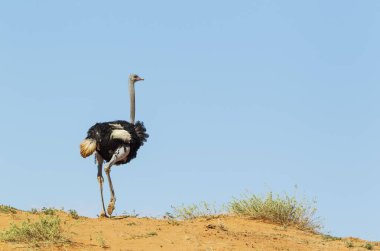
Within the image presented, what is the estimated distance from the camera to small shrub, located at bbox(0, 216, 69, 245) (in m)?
13.2

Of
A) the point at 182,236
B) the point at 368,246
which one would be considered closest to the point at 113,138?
the point at 182,236

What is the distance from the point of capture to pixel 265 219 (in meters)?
17.8

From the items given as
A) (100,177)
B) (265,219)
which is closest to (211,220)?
(265,219)

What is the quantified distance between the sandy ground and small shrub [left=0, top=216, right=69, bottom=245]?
0.20 m

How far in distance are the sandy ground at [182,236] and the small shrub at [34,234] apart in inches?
7.7

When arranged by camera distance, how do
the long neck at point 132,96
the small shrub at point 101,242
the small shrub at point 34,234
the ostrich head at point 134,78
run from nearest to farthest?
the small shrub at point 101,242, the small shrub at point 34,234, the long neck at point 132,96, the ostrich head at point 134,78

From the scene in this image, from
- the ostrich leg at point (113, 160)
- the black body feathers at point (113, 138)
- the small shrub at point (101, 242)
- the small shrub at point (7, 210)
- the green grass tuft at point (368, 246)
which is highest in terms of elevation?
the black body feathers at point (113, 138)

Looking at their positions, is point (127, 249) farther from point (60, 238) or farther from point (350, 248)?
point (350, 248)

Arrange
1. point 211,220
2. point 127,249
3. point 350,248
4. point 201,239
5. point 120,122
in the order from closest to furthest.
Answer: point 127,249 < point 201,239 < point 350,248 < point 211,220 < point 120,122

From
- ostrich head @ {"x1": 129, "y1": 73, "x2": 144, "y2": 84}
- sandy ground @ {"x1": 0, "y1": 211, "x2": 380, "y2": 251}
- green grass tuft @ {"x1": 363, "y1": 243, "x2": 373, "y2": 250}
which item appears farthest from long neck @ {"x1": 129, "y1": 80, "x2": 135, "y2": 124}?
green grass tuft @ {"x1": 363, "y1": 243, "x2": 373, "y2": 250}

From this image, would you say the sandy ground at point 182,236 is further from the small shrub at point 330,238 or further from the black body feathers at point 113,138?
the black body feathers at point 113,138

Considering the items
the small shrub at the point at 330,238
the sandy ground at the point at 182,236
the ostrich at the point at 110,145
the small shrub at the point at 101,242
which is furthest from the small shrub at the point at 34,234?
the small shrub at the point at 330,238

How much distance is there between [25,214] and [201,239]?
415 centimetres

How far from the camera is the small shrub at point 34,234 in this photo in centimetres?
1320
